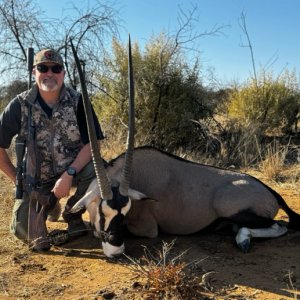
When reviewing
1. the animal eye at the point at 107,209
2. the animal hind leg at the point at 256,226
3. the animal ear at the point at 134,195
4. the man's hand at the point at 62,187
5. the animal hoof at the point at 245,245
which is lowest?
the animal hoof at the point at 245,245

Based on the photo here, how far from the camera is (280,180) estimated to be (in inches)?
267

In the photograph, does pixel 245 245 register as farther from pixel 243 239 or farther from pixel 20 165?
pixel 20 165

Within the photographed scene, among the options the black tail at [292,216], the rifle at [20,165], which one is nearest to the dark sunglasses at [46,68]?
the rifle at [20,165]

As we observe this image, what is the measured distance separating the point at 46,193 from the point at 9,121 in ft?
2.55

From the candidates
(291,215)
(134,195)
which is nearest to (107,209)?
(134,195)

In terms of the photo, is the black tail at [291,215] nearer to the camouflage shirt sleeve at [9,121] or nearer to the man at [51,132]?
the man at [51,132]

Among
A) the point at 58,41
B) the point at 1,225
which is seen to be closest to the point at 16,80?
the point at 58,41

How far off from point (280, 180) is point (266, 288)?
3.77 meters

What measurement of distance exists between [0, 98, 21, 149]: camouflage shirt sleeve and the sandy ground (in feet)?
3.07

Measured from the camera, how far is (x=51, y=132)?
15.1ft

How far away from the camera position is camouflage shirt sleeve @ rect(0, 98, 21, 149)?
14.7ft

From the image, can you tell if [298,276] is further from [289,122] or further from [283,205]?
[289,122]

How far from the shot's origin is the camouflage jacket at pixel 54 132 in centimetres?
454

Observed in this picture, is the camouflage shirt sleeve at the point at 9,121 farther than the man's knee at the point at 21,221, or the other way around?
the camouflage shirt sleeve at the point at 9,121
